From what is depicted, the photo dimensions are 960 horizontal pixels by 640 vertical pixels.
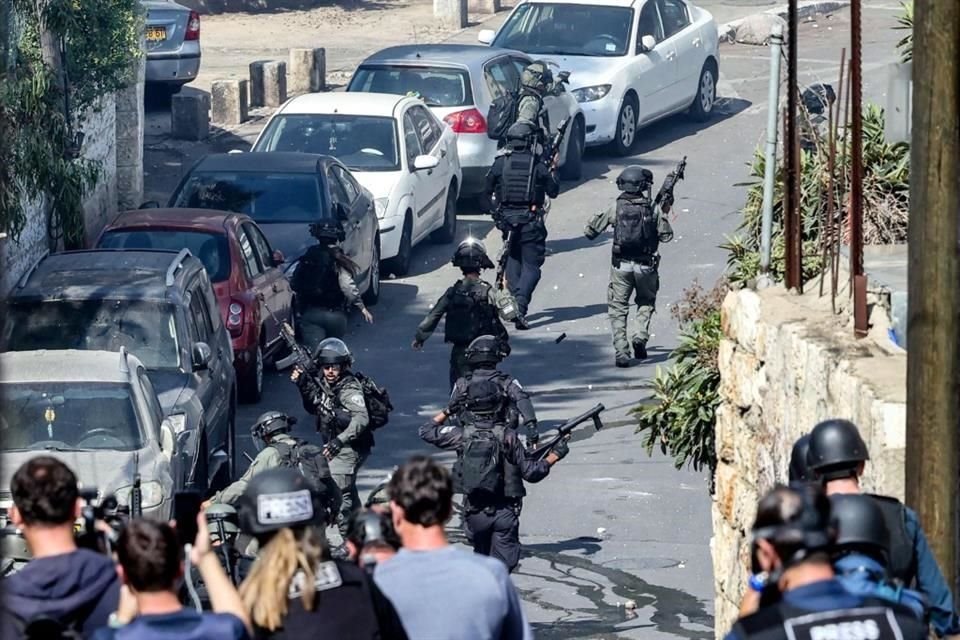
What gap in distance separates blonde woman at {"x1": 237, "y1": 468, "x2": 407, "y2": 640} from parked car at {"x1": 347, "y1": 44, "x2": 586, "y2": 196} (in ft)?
52.2

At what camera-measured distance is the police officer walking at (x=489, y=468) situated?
10.4 meters

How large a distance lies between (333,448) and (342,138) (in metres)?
8.34

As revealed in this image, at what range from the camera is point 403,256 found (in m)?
19.0

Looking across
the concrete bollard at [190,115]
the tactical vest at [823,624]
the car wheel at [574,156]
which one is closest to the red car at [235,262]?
the car wheel at [574,156]

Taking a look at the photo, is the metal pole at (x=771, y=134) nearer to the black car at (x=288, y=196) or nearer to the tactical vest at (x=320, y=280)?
the tactical vest at (x=320, y=280)

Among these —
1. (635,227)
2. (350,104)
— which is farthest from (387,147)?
(635,227)

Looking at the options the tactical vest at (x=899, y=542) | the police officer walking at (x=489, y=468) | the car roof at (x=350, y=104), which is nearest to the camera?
the tactical vest at (x=899, y=542)

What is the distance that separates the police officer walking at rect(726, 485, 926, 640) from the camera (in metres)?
4.73

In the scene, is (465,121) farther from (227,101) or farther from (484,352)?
(484,352)

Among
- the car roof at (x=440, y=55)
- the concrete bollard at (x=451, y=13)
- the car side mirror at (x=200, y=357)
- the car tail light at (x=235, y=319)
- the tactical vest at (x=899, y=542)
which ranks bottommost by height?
the car tail light at (x=235, y=319)

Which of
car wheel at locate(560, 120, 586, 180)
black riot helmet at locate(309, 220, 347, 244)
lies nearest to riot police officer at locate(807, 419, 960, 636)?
black riot helmet at locate(309, 220, 347, 244)

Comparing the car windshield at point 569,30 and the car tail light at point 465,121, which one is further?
the car windshield at point 569,30

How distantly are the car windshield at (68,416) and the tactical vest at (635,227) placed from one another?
5.66 meters

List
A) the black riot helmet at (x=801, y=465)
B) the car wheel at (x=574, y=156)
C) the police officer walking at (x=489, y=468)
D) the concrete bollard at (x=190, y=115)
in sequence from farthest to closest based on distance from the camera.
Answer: the concrete bollard at (x=190, y=115)
the car wheel at (x=574, y=156)
the police officer walking at (x=489, y=468)
the black riot helmet at (x=801, y=465)
